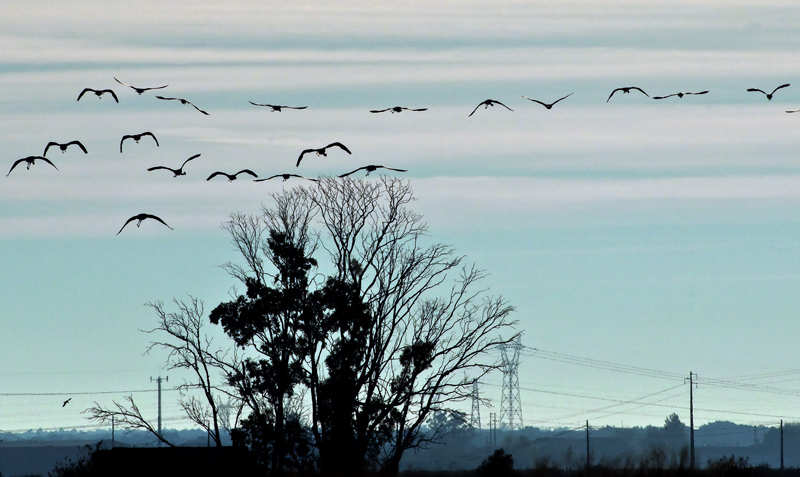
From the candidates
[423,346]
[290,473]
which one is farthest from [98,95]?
[423,346]

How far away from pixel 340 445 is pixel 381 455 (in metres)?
4.64

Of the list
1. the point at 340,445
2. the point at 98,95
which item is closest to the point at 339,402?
the point at 340,445

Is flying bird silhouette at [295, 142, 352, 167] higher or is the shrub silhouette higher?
flying bird silhouette at [295, 142, 352, 167]

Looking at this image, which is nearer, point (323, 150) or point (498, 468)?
point (323, 150)

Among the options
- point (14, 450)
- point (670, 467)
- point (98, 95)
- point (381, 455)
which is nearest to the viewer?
point (98, 95)

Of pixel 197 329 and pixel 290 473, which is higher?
pixel 197 329

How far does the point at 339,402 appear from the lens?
5334 cm

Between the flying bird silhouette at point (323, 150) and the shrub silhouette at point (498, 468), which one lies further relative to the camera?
the shrub silhouette at point (498, 468)

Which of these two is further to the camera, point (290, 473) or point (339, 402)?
point (339, 402)

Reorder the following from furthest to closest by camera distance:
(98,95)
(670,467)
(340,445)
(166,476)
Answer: (340,445) < (166,476) < (670,467) < (98,95)

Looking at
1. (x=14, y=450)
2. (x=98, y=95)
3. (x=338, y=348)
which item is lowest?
(x=14, y=450)

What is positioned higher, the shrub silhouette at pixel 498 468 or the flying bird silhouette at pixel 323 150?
the flying bird silhouette at pixel 323 150

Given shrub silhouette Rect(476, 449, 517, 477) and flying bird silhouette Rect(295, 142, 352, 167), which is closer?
flying bird silhouette Rect(295, 142, 352, 167)

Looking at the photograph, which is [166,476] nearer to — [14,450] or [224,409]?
[224,409]
